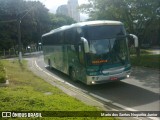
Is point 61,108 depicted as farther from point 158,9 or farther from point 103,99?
point 158,9

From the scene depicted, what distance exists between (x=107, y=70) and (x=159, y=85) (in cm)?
287

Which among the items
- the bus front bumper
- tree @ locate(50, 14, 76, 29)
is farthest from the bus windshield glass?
tree @ locate(50, 14, 76, 29)

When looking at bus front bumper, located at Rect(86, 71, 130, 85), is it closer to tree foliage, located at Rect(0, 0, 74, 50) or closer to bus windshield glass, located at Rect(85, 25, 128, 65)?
bus windshield glass, located at Rect(85, 25, 128, 65)

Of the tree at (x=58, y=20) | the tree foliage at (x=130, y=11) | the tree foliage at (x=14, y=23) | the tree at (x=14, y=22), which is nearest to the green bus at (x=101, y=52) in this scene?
the tree foliage at (x=130, y=11)

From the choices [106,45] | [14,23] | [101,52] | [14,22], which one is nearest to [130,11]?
[106,45]

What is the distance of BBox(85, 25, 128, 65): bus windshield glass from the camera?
13.0 metres

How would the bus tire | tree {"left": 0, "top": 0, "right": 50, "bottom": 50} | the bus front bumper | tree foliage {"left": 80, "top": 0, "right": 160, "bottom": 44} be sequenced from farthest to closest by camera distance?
tree {"left": 0, "top": 0, "right": 50, "bottom": 50}
tree foliage {"left": 80, "top": 0, "right": 160, "bottom": 44}
the bus tire
the bus front bumper

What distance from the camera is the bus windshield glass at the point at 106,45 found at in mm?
13023

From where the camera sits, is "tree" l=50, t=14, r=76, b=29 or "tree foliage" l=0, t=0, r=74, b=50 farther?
"tree" l=50, t=14, r=76, b=29

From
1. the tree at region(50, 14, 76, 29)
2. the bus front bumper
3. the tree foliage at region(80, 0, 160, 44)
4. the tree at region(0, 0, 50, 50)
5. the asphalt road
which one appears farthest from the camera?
the tree at region(50, 14, 76, 29)

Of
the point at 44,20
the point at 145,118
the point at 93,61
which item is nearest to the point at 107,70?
the point at 93,61

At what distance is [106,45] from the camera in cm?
1313

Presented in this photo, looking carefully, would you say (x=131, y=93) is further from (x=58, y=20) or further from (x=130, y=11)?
(x=58, y=20)

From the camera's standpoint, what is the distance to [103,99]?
11.4 metres
